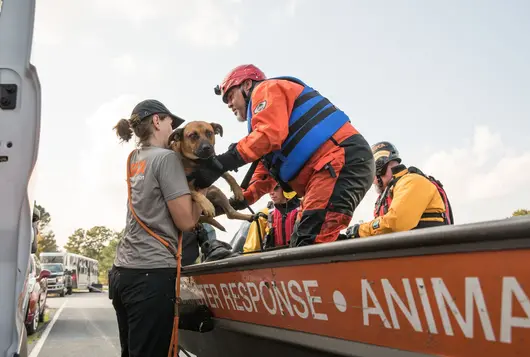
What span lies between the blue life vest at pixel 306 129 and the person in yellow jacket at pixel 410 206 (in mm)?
1059

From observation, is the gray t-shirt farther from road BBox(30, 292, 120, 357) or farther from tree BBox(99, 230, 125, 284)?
tree BBox(99, 230, 125, 284)

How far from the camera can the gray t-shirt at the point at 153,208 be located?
3.15m

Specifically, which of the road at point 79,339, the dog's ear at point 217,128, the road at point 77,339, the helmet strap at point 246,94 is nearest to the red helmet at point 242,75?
the helmet strap at point 246,94

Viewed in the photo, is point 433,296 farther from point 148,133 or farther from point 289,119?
point 148,133

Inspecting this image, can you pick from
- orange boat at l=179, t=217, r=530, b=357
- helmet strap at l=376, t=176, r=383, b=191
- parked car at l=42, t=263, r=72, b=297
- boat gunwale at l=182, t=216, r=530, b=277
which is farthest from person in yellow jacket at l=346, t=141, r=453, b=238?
parked car at l=42, t=263, r=72, b=297

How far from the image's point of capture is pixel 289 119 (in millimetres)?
3510

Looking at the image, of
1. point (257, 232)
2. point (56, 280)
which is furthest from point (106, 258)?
point (257, 232)

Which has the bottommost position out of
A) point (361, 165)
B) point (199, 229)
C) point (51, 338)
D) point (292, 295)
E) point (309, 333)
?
point (51, 338)

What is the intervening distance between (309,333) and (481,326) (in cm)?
96

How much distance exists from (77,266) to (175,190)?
4918cm

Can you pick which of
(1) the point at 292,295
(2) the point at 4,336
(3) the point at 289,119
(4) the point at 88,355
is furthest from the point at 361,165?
(4) the point at 88,355

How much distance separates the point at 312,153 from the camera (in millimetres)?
3486

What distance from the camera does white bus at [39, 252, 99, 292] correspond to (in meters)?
44.2

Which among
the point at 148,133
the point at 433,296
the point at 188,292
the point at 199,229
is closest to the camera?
the point at 433,296
